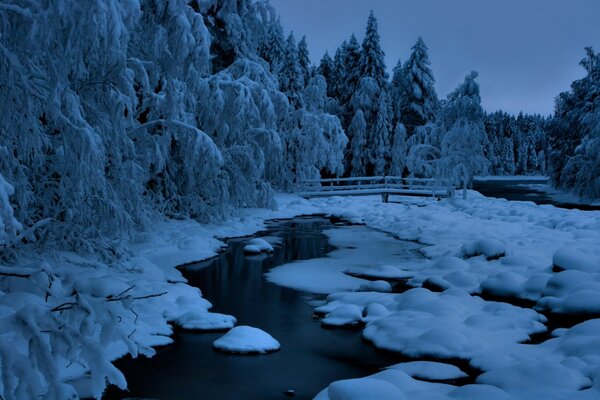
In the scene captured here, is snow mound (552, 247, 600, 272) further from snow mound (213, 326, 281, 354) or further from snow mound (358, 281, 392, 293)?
snow mound (213, 326, 281, 354)

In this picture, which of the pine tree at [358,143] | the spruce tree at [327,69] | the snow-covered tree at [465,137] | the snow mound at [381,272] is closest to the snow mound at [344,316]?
the snow mound at [381,272]

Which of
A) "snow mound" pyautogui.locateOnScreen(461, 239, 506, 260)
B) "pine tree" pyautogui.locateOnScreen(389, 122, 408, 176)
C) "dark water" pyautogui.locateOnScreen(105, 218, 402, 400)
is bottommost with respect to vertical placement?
"dark water" pyautogui.locateOnScreen(105, 218, 402, 400)

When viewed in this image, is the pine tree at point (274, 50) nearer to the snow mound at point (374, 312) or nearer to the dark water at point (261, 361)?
the dark water at point (261, 361)

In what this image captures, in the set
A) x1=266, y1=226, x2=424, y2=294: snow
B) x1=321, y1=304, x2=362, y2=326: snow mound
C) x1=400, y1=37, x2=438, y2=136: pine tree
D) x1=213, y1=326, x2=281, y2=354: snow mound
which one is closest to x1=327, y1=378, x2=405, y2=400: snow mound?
x1=213, y1=326, x2=281, y2=354: snow mound

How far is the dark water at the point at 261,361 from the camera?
562 centimetres

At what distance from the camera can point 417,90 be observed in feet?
127

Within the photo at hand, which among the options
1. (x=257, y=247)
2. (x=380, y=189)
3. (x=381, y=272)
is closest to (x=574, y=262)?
(x=381, y=272)

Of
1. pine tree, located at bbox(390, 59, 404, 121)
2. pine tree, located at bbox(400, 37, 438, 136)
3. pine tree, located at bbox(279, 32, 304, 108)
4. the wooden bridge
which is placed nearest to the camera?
the wooden bridge

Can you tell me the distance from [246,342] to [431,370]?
2197mm

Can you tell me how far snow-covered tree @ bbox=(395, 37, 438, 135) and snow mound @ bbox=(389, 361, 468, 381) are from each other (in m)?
34.7

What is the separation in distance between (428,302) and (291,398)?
3.24 metres

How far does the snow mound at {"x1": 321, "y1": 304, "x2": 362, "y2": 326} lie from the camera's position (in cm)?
785

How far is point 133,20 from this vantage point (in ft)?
25.0

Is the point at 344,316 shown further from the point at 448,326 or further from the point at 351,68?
the point at 351,68
